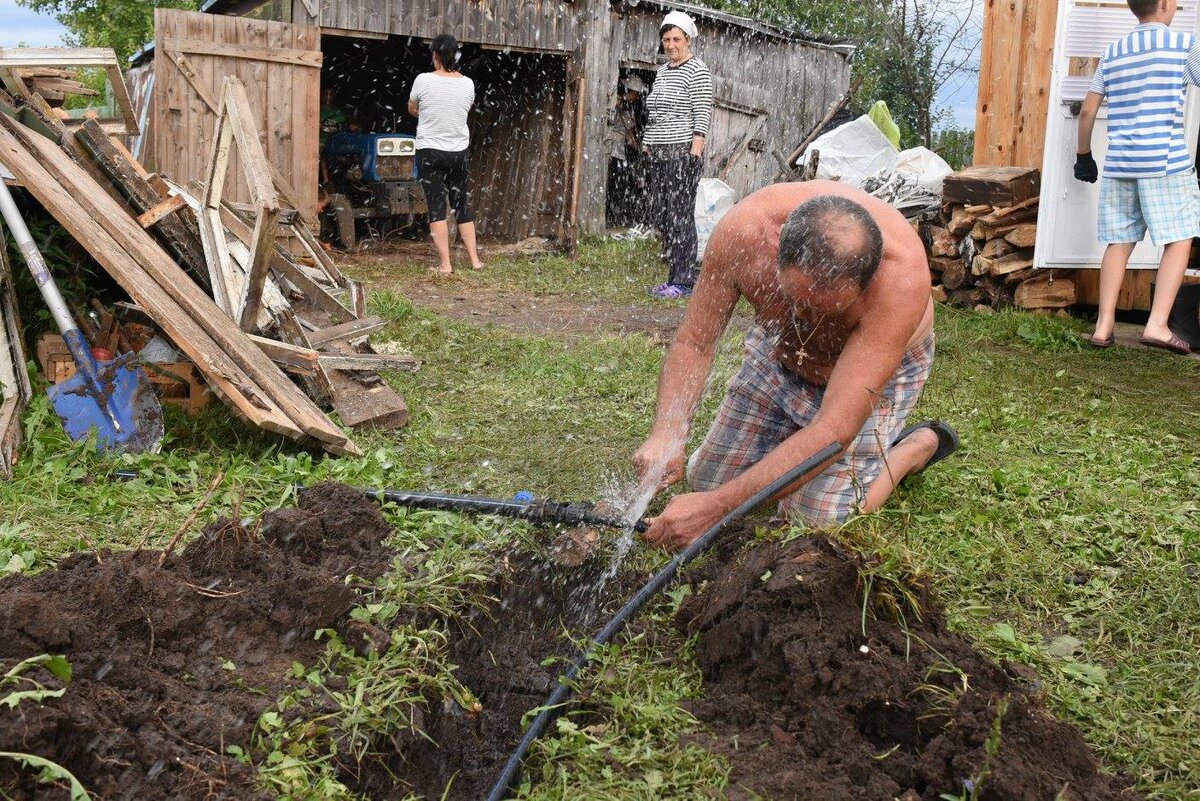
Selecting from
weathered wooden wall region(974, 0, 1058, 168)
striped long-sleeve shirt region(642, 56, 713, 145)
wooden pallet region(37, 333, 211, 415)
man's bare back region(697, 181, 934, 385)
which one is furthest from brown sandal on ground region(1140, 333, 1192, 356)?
wooden pallet region(37, 333, 211, 415)

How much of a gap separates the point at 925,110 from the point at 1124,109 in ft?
36.1

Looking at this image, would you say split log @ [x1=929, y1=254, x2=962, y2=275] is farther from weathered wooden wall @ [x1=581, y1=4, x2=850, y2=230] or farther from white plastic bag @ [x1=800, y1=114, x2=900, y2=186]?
weathered wooden wall @ [x1=581, y1=4, x2=850, y2=230]

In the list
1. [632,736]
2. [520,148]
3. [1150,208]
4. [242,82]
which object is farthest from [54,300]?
[520,148]

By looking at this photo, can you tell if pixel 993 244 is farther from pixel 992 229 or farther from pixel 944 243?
pixel 944 243

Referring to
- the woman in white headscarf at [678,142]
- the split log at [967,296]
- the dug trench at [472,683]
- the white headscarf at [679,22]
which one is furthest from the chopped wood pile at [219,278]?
the split log at [967,296]

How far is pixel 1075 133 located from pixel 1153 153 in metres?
0.95

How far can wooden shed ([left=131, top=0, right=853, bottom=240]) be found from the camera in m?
9.86

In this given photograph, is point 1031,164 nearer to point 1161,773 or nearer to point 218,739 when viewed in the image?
point 1161,773

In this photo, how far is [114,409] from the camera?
448 centimetres

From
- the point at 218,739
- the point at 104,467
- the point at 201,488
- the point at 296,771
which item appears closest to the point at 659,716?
the point at 296,771

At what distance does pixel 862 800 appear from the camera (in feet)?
7.15

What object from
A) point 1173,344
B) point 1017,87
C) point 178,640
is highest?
point 1017,87

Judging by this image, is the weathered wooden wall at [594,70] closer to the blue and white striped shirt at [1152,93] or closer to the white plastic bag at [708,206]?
the white plastic bag at [708,206]

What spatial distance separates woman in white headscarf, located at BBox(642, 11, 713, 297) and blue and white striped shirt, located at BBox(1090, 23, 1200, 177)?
131 inches
